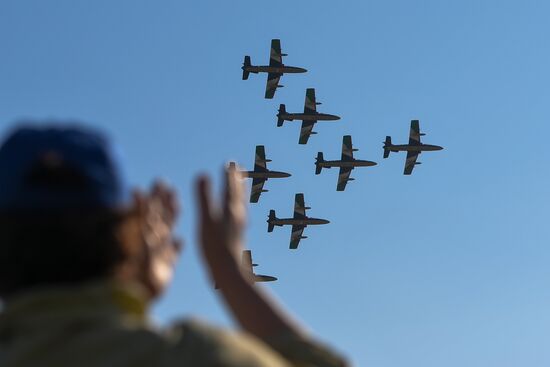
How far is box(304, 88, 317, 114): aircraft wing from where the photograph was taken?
86375 millimetres

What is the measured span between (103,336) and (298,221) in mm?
88415

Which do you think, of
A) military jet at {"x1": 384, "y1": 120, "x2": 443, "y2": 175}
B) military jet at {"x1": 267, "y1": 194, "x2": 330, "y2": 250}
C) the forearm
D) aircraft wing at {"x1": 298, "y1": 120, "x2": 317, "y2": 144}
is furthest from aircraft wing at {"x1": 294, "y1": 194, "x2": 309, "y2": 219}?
the forearm

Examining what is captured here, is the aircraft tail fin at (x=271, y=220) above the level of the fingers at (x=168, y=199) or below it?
above

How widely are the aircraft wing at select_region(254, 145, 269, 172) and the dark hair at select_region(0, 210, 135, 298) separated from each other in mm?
84482

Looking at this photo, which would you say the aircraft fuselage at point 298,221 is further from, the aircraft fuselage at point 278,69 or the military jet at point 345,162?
the aircraft fuselage at point 278,69

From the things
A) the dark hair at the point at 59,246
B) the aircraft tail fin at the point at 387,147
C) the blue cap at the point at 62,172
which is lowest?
the dark hair at the point at 59,246

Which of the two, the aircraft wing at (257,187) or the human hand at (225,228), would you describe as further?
the aircraft wing at (257,187)

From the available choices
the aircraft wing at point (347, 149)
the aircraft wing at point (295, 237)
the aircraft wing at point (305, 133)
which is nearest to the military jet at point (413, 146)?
the aircraft wing at point (347, 149)

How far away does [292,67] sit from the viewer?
8325cm

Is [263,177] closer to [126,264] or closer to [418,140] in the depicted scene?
[418,140]

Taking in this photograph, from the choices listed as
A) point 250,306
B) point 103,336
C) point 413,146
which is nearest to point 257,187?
point 413,146

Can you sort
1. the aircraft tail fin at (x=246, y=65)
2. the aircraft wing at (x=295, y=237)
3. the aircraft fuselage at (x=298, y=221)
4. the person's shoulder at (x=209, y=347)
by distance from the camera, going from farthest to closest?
the aircraft wing at (x=295, y=237), the aircraft fuselage at (x=298, y=221), the aircraft tail fin at (x=246, y=65), the person's shoulder at (x=209, y=347)

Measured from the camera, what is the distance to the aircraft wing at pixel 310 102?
86.4 m

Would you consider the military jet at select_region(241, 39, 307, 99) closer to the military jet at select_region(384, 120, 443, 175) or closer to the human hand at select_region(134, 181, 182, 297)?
the military jet at select_region(384, 120, 443, 175)
